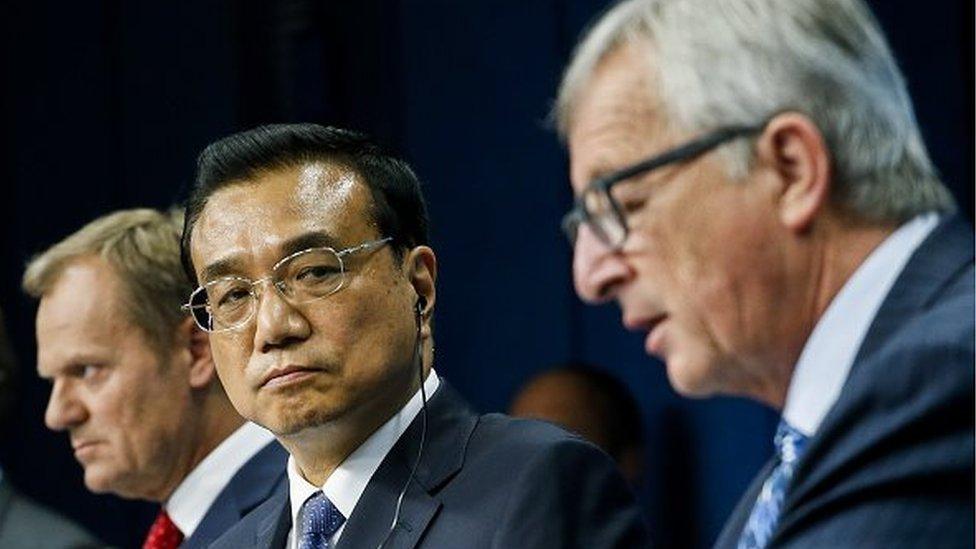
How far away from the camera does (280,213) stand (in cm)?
254

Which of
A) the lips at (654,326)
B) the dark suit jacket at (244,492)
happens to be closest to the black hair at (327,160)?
the dark suit jacket at (244,492)

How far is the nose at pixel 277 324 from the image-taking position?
2.47m

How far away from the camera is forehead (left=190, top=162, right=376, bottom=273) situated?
253cm

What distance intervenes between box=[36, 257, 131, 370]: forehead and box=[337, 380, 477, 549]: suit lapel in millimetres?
1033

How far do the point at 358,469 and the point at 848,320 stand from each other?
0.96m

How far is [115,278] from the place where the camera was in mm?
3430

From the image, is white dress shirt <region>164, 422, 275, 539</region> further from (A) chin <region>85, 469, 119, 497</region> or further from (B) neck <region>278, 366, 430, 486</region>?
(B) neck <region>278, 366, 430, 486</region>

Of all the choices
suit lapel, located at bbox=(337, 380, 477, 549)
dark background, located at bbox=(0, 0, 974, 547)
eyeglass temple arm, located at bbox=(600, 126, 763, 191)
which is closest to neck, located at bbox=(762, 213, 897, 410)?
eyeglass temple arm, located at bbox=(600, 126, 763, 191)

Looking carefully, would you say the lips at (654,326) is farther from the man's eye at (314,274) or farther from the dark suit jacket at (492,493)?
the man's eye at (314,274)

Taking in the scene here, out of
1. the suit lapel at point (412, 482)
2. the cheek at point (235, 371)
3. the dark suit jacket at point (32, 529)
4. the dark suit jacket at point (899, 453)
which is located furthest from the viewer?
the dark suit jacket at point (32, 529)

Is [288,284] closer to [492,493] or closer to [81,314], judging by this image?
[492,493]

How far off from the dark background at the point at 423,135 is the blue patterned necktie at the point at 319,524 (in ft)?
5.41

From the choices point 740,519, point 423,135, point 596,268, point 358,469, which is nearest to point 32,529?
point 358,469

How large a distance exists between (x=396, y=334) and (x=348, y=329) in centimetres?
7
